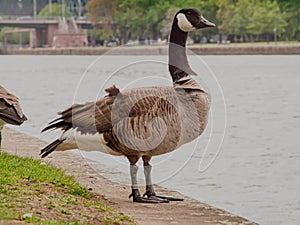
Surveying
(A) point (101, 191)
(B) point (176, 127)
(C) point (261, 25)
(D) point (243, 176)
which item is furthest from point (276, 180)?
(C) point (261, 25)

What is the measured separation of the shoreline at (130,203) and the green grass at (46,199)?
1.45 ft

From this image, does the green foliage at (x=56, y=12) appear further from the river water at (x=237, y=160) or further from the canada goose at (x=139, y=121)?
the canada goose at (x=139, y=121)

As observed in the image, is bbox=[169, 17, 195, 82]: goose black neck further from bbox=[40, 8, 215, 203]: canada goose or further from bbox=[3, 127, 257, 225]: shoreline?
bbox=[3, 127, 257, 225]: shoreline

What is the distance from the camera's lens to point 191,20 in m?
10.6

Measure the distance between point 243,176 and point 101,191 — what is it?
444cm

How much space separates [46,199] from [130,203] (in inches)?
75.2

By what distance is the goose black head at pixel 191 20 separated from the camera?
10.6 m

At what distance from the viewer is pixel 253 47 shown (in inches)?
4247

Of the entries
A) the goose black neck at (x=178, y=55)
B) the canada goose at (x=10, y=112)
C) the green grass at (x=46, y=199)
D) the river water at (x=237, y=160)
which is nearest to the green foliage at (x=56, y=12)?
the river water at (x=237, y=160)

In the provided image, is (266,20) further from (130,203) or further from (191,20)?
(130,203)

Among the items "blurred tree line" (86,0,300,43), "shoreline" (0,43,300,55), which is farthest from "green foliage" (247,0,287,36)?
"shoreline" (0,43,300,55)

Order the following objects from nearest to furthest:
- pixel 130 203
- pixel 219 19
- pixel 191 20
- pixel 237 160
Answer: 1. pixel 130 203
2. pixel 191 20
3. pixel 237 160
4. pixel 219 19

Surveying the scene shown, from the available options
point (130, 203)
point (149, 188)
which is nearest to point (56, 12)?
point (149, 188)

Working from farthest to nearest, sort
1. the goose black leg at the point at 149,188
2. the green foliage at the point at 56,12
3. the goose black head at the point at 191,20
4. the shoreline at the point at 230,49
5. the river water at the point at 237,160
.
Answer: the green foliage at the point at 56,12 → the shoreline at the point at 230,49 → the river water at the point at 237,160 → the goose black head at the point at 191,20 → the goose black leg at the point at 149,188
